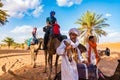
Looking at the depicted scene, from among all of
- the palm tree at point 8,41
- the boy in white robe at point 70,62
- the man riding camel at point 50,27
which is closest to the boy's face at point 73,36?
the boy in white robe at point 70,62

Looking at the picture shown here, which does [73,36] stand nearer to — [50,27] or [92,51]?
[92,51]

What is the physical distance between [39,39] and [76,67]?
14.5m

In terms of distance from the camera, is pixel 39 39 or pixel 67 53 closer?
pixel 67 53

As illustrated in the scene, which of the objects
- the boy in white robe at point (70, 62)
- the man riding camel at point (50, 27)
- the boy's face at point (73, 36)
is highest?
the man riding camel at point (50, 27)

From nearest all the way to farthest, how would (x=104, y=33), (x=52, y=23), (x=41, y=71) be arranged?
(x=52, y=23), (x=41, y=71), (x=104, y=33)

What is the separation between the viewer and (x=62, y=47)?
7.10m

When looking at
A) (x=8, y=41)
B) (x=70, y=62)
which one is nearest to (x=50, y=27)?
(x=70, y=62)

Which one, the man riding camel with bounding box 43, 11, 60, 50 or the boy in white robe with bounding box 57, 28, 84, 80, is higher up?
the man riding camel with bounding box 43, 11, 60, 50

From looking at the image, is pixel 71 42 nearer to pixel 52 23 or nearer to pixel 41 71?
pixel 52 23

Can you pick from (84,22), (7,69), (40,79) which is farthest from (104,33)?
(40,79)

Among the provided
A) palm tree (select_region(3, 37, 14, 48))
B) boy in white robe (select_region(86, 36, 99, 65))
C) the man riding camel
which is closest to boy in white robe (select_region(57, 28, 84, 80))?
boy in white robe (select_region(86, 36, 99, 65))

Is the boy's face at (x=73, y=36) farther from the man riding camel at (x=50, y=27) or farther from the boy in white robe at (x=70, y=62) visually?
the man riding camel at (x=50, y=27)

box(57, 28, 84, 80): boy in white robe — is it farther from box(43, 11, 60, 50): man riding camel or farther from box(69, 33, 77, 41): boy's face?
box(43, 11, 60, 50): man riding camel

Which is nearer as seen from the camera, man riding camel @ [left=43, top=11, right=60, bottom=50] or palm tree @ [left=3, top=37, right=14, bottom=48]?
man riding camel @ [left=43, top=11, right=60, bottom=50]
